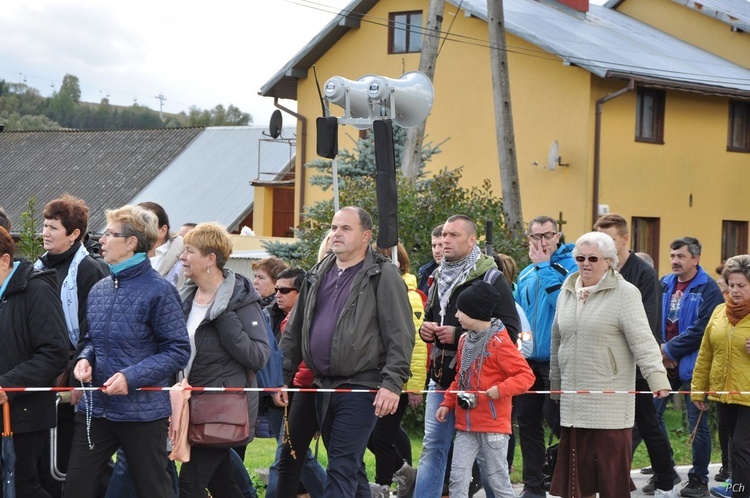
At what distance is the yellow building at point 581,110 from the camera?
27.4 m

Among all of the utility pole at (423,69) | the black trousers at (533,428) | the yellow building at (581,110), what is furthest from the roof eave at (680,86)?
the black trousers at (533,428)

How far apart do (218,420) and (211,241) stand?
105 cm

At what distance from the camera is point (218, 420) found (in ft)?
21.4

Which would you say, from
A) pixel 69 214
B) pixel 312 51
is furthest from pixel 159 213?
pixel 312 51

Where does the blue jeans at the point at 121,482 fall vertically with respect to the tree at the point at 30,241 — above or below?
below

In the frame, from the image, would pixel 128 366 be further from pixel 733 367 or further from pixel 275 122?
pixel 275 122

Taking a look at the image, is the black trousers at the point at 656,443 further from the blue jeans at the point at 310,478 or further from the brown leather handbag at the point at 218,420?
the brown leather handbag at the point at 218,420

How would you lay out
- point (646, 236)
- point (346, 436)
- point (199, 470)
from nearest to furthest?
point (199, 470) < point (346, 436) < point (646, 236)

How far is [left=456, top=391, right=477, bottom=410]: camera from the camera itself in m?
7.15

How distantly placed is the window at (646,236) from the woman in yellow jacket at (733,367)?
20810mm

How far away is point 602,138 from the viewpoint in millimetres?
27453

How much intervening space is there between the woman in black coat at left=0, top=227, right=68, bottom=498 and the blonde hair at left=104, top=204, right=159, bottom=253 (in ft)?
1.79

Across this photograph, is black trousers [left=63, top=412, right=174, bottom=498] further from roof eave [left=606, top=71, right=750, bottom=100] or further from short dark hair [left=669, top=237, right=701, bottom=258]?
roof eave [left=606, top=71, right=750, bottom=100]

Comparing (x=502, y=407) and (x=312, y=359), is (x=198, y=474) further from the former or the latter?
(x=502, y=407)
